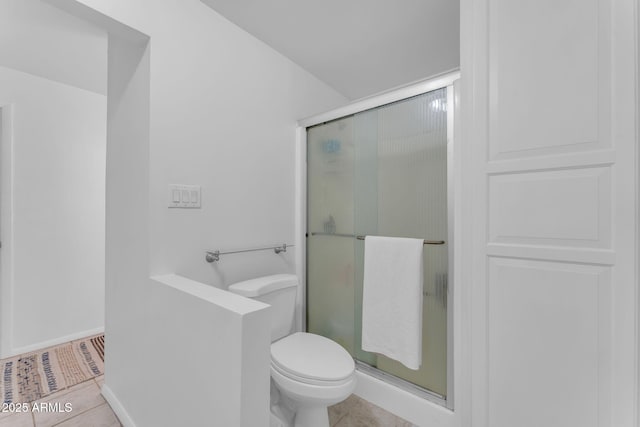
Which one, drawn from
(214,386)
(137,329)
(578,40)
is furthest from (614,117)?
(137,329)

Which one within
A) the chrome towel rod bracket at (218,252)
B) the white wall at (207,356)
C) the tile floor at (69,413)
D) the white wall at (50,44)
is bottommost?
the tile floor at (69,413)

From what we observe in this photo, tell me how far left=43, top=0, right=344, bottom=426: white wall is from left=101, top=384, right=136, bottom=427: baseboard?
25 millimetres

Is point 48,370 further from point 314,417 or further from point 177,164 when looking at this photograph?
point 314,417

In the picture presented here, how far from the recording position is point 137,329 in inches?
54.4

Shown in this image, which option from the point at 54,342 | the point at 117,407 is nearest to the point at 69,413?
the point at 117,407

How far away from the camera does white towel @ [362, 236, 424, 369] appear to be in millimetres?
1406

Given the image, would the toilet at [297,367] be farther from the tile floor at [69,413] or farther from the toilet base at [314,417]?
the tile floor at [69,413]

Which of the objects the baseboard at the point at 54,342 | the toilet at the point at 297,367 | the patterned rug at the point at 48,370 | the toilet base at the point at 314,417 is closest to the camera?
the toilet at the point at 297,367

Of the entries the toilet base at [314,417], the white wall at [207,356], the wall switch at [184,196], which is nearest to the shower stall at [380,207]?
the toilet base at [314,417]

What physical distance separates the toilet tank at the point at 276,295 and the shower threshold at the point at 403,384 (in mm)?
523

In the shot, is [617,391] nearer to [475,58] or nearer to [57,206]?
[475,58]

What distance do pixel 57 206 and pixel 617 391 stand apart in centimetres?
353

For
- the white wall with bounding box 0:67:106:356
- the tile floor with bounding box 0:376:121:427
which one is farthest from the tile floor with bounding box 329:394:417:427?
the white wall with bounding box 0:67:106:356

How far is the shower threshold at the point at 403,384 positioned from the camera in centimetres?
144
